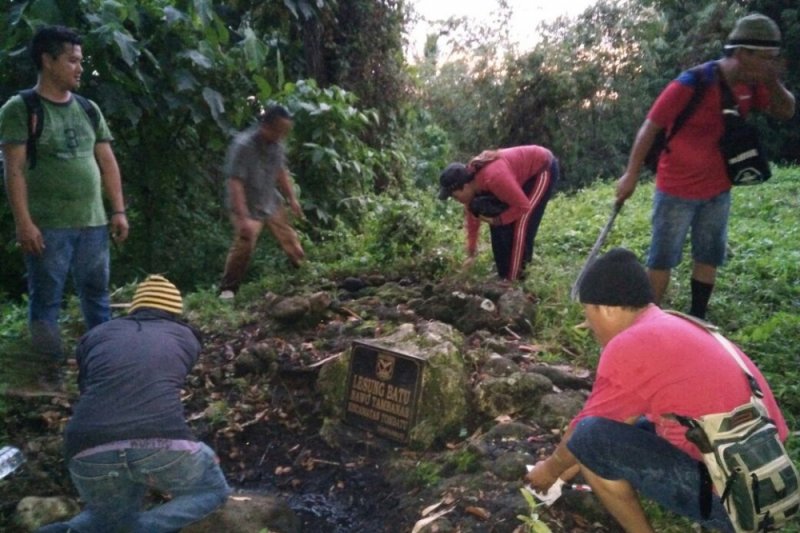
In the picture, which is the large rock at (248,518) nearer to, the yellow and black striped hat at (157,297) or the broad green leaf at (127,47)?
the yellow and black striped hat at (157,297)

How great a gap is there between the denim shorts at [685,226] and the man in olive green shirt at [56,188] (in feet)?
10.8

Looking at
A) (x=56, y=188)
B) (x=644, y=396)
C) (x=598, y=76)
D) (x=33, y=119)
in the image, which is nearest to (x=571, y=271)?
(x=644, y=396)

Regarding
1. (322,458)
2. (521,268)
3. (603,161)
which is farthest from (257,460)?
(603,161)

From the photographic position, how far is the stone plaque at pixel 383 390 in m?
4.00

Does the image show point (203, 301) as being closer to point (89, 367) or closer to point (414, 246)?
point (414, 246)

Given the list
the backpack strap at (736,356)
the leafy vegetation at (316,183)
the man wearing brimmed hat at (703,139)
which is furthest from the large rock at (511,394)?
the backpack strap at (736,356)

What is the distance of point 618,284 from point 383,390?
1.85 m

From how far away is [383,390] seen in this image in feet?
13.5

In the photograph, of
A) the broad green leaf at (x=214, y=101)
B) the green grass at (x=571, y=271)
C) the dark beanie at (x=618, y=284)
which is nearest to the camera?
the dark beanie at (x=618, y=284)

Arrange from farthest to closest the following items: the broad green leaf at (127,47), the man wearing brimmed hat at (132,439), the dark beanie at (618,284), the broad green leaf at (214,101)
→ the broad green leaf at (214,101) < the broad green leaf at (127,47) < the man wearing brimmed hat at (132,439) < the dark beanie at (618,284)

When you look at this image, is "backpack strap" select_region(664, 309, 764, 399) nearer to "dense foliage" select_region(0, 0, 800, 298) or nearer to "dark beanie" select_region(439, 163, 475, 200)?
"dark beanie" select_region(439, 163, 475, 200)

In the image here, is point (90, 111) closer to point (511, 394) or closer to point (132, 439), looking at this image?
point (132, 439)

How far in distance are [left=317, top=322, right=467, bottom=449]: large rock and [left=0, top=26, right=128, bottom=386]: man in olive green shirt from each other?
1540mm

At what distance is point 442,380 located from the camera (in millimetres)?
4043
